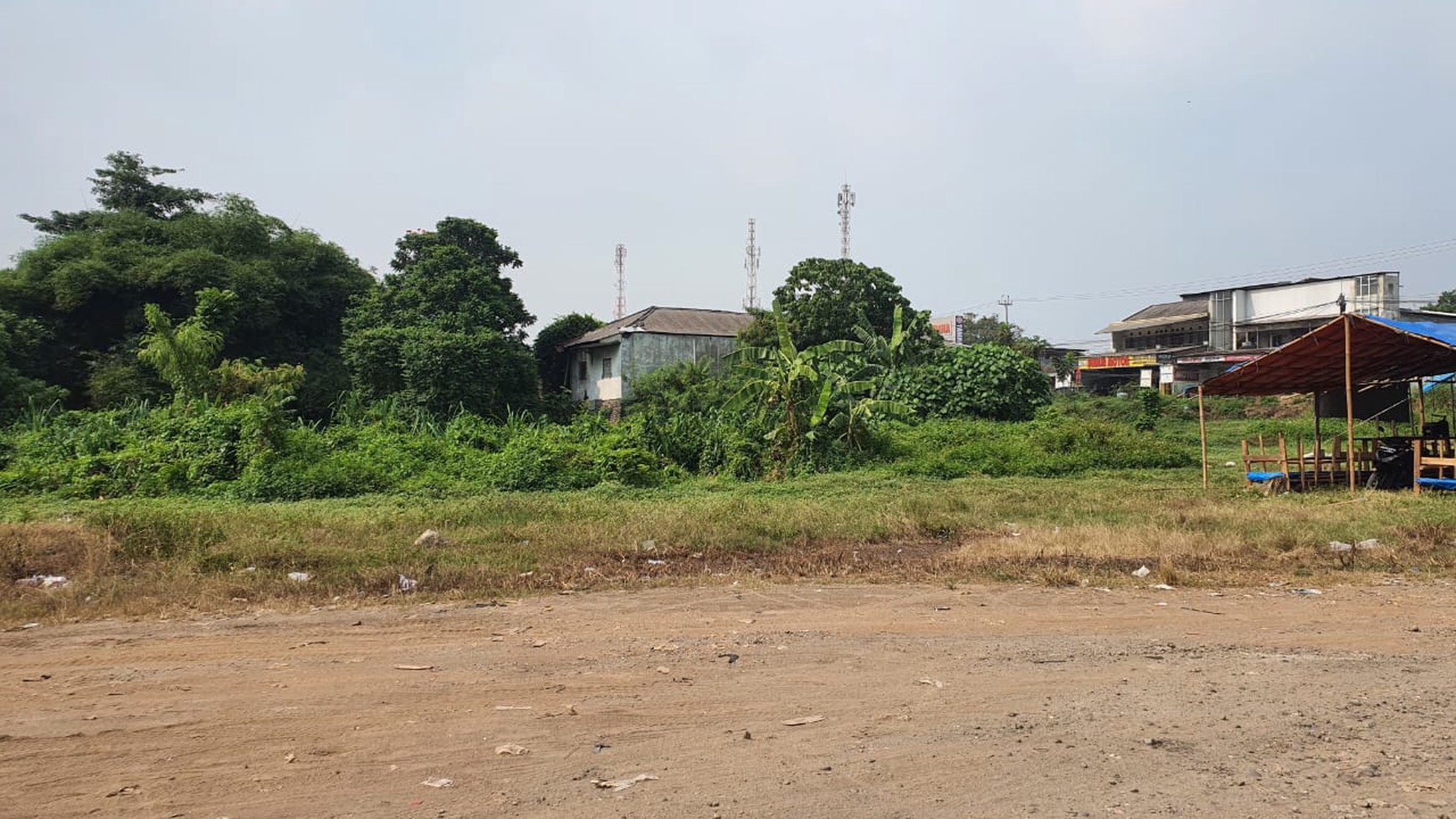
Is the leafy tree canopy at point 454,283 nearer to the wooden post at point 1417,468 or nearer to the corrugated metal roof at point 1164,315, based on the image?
the wooden post at point 1417,468

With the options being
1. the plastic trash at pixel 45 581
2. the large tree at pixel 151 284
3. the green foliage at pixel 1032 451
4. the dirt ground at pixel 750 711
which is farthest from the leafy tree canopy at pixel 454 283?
the dirt ground at pixel 750 711

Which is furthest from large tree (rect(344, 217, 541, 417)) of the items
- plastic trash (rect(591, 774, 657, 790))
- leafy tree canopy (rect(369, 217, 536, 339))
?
plastic trash (rect(591, 774, 657, 790))

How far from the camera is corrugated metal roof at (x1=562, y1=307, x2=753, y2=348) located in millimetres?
33156

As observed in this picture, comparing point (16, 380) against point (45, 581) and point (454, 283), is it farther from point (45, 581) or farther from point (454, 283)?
point (45, 581)

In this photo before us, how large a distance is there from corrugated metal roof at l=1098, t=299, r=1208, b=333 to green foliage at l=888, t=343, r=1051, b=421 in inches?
999

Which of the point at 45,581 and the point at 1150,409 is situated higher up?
the point at 1150,409

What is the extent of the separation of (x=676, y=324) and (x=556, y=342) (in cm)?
639

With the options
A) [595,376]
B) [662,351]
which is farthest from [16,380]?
[662,351]

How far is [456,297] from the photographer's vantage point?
28.9 meters

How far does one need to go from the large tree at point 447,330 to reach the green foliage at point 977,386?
1248cm

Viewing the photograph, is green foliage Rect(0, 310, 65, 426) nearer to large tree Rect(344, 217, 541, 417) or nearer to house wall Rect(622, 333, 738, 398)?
large tree Rect(344, 217, 541, 417)

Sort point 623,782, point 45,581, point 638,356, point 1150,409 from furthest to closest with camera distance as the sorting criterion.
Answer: point 638,356
point 1150,409
point 45,581
point 623,782

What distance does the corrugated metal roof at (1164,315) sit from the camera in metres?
46.7

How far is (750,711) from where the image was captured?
A: 4.55 m
